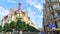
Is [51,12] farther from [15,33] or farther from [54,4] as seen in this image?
[15,33]

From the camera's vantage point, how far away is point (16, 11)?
9694cm

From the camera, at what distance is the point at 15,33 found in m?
80.9

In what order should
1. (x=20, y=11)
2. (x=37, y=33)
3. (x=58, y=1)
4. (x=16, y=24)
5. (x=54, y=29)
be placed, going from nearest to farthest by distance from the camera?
(x=54, y=29) → (x=58, y=1) → (x=16, y=24) → (x=37, y=33) → (x=20, y=11)

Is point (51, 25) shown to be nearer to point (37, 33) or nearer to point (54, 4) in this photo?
point (54, 4)

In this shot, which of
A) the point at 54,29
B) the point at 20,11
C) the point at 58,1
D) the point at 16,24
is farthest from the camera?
the point at 20,11

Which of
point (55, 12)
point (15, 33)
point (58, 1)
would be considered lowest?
point (15, 33)

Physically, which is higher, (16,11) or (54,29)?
(16,11)

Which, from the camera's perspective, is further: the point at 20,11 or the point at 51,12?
the point at 20,11

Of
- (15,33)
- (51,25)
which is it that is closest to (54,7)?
(51,25)

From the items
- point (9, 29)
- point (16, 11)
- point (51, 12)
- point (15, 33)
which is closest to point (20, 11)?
point (16, 11)

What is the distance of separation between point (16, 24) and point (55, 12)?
2052 cm

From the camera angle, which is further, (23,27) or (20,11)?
(20,11)

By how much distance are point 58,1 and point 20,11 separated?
45290 millimetres

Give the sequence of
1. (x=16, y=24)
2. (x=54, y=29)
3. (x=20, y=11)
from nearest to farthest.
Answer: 1. (x=54, y=29)
2. (x=16, y=24)
3. (x=20, y=11)
